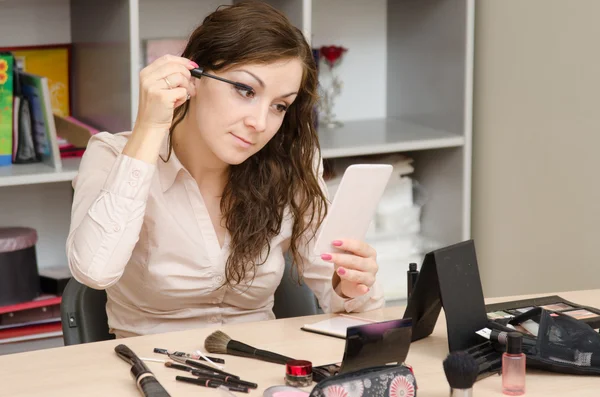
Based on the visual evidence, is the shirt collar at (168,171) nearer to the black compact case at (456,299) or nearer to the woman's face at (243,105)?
the woman's face at (243,105)

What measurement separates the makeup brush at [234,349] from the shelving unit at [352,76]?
1.05m

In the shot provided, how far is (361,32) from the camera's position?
3.21m

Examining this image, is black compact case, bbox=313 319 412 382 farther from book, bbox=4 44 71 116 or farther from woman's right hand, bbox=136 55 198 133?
book, bbox=4 44 71 116

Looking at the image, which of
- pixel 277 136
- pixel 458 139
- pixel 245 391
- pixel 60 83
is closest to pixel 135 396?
pixel 245 391

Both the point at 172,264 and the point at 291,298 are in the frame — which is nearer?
the point at 172,264

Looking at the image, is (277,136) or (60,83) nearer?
(277,136)

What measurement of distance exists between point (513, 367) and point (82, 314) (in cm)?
88

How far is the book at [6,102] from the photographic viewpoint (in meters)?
2.50

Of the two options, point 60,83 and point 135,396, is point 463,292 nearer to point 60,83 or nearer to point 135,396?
point 135,396

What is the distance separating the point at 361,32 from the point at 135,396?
6.78 feet

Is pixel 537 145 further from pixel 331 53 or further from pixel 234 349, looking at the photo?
pixel 234 349

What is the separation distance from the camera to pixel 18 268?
8.54 ft

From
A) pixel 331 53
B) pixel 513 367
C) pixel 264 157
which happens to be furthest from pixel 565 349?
pixel 331 53

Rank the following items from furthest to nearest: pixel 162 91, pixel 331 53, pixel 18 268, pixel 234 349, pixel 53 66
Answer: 1. pixel 331 53
2. pixel 53 66
3. pixel 18 268
4. pixel 162 91
5. pixel 234 349
